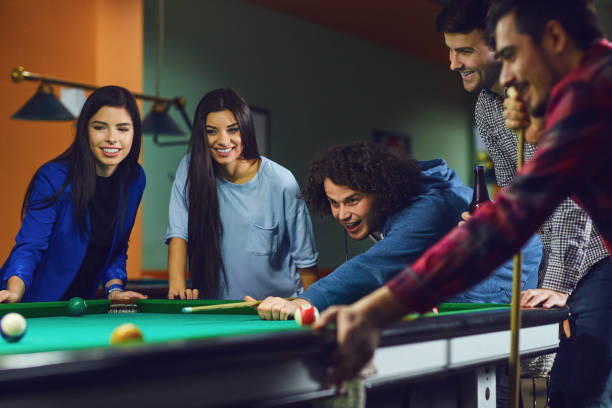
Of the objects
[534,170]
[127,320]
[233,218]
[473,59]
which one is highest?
[473,59]

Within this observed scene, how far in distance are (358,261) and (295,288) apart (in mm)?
1017

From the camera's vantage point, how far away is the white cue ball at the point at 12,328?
154 cm

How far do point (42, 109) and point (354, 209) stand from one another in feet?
8.98

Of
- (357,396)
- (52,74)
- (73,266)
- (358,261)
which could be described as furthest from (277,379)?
(52,74)

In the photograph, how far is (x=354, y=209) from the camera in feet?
8.00

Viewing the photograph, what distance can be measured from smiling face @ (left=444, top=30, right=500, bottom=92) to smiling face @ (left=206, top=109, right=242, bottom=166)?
1015mm

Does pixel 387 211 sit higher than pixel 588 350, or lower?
higher

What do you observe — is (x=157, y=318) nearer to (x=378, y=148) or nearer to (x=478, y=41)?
(x=378, y=148)

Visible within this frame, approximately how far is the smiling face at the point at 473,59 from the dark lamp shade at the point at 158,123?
3.16m

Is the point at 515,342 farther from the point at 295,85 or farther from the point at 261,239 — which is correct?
the point at 295,85

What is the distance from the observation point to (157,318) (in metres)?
2.22

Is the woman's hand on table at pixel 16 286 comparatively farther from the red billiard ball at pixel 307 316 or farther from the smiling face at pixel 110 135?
the red billiard ball at pixel 307 316

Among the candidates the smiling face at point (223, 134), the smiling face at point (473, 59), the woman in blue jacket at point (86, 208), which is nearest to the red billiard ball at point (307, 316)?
the smiling face at point (473, 59)

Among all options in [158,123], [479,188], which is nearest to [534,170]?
[479,188]
